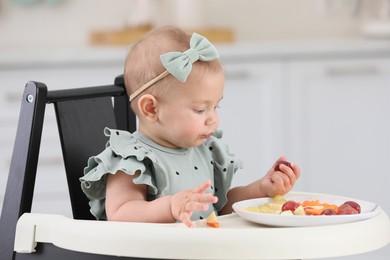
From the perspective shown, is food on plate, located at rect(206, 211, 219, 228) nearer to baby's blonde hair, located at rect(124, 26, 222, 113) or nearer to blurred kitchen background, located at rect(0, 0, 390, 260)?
baby's blonde hair, located at rect(124, 26, 222, 113)

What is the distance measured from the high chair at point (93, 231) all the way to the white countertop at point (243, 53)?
1357 mm

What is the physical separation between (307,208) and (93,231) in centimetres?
35

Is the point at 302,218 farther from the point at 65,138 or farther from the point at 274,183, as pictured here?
the point at 65,138

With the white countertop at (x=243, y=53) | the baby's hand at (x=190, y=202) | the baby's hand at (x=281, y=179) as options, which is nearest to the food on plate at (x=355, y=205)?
the baby's hand at (x=281, y=179)

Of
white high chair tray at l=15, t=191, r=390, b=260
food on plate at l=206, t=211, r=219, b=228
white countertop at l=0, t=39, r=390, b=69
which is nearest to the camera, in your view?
white high chair tray at l=15, t=191, r=390, b=260

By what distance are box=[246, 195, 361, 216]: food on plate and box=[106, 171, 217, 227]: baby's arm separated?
0.12 m

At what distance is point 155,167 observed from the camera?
1580 millimetres

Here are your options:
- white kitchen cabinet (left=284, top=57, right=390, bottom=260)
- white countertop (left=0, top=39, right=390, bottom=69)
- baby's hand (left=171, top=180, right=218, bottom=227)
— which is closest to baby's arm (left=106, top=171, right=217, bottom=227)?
baby's hand (left=171, top=180, right=218, bottom=227)

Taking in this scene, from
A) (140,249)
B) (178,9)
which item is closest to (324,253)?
(140,249)

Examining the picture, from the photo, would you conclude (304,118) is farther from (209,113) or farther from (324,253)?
(324,253)

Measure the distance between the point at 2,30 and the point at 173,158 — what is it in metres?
2.18

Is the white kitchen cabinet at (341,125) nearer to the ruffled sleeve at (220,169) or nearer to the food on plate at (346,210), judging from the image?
the ruffled sleeve at (220,169)

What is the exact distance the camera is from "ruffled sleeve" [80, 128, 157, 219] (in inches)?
61.1

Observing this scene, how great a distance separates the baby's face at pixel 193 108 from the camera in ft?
5.18
